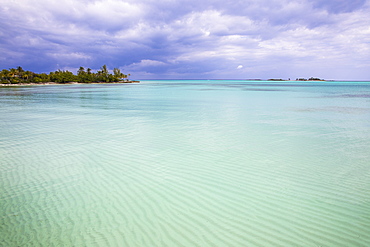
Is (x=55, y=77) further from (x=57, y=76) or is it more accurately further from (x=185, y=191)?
(x=185, y=191)

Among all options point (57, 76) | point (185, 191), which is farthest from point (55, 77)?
point (185, 191)

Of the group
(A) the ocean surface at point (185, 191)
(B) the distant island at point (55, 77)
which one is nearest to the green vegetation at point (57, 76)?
(B) the distant island at point (55, 77)

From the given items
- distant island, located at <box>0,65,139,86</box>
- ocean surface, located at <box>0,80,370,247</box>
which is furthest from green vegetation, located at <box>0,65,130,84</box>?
ocean surface, located at <box>0,80,370,247</box>

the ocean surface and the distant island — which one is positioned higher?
the distant island

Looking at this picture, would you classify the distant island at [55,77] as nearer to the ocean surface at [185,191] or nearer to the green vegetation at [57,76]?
the green vegetation at [57,76]

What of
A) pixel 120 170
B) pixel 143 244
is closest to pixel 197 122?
pixel 120 170

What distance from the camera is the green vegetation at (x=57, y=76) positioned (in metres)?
94.8

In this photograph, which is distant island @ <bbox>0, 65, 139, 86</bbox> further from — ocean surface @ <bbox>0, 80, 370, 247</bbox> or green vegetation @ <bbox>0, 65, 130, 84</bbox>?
ocean surface @ <bbox>0, 80, 370, 247</bbox>

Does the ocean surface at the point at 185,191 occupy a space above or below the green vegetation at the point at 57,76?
below

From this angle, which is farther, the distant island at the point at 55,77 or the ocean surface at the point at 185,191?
the distant island at the point at 55,77

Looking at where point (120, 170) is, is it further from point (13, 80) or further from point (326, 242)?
point (13, 80)

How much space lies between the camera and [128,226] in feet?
13.0

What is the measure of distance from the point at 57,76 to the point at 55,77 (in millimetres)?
1156

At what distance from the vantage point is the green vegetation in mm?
94812
